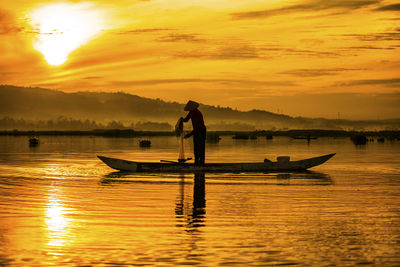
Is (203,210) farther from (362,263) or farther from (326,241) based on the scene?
(362,263)

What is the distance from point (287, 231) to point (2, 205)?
874cm

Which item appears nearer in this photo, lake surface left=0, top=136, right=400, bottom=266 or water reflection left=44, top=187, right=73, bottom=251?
lake surface left=0, top=136, right=400, bottom=266

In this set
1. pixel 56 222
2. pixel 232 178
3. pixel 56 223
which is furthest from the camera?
pixel 232 178

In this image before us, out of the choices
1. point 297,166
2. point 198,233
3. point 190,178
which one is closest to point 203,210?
point 198,233

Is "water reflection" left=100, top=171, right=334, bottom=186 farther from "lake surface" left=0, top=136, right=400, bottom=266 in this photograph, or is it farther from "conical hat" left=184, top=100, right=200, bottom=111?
"conical hat" left=184, top=100, right=200, bottom=111

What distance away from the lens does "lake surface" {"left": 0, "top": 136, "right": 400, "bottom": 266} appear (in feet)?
37.8

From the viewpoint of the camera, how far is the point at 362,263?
11008 mm

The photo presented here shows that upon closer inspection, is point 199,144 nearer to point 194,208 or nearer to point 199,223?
point 194,208

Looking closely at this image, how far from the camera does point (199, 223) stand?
1535 cm

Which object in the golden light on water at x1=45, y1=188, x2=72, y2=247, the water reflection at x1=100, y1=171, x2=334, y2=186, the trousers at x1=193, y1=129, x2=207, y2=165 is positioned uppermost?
the trousers at x1=193, y1=129, x2=207, y2=165

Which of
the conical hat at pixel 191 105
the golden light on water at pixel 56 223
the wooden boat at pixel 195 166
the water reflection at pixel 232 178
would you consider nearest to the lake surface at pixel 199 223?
the golden light on water at pixel 56 223

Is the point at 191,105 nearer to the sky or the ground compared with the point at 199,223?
nearer to the sky

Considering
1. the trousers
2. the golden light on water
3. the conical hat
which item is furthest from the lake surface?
the conical hat

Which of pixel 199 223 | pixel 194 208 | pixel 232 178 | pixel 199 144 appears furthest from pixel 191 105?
pixel 199 223
